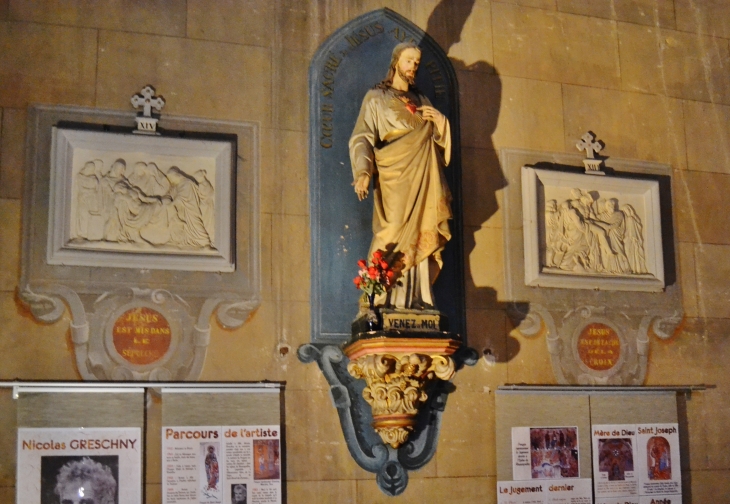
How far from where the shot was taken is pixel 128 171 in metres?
6.93

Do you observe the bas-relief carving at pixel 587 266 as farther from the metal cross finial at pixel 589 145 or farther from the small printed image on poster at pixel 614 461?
the small printed image on poster at pixel 614 461

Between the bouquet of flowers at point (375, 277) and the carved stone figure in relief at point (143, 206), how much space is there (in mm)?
1117

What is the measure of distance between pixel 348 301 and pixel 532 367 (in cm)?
155

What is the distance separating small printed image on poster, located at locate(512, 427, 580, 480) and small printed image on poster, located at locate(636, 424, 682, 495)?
567 millimetres

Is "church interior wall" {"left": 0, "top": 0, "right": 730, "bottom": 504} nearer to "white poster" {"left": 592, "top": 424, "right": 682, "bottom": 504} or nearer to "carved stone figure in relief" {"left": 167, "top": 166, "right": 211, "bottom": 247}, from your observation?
"white poster" {"left": 592, "top": 424, "right": 682, "bottom": 504}

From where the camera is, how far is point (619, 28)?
8461mm

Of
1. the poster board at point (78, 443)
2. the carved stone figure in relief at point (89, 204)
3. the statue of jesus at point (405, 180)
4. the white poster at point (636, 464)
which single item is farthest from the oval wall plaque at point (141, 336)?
the white poster at point (636, 464)

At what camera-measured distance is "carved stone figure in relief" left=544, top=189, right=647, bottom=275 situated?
7766 millimetres

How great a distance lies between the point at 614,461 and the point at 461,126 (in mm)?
2870

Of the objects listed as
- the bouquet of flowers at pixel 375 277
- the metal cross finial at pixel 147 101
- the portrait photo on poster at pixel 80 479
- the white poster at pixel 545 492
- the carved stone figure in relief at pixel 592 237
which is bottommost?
the white poster at pixel 545 492

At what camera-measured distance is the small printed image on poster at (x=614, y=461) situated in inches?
294

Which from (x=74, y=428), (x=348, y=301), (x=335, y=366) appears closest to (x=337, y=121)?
(x=348, y=301)

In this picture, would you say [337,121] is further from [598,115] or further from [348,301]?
[598,115]

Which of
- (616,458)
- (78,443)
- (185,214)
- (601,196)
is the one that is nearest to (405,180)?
(185,214)
